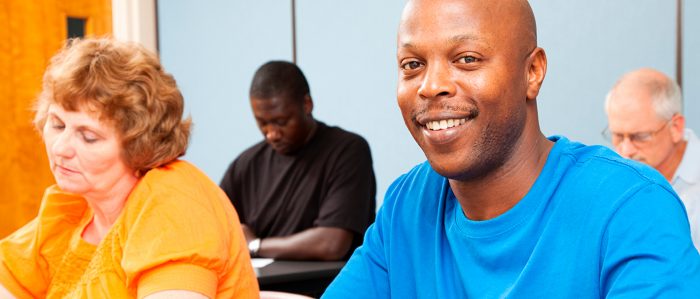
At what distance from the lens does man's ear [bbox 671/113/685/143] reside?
2826 mm

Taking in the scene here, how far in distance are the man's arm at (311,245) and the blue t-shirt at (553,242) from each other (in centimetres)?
170

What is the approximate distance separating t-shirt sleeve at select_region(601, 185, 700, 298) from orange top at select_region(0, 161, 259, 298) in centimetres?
78

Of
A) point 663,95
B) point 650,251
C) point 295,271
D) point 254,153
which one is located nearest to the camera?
point 650,251

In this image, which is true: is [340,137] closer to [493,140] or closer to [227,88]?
[227,88]

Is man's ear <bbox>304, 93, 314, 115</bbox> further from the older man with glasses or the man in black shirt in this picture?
the older man with glasses

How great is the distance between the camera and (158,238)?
157 cm

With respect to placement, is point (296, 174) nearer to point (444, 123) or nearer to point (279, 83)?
point (279, 83)

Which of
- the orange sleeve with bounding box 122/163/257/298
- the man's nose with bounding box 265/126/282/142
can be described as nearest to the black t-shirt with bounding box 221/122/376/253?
the man's nose with bounding box 265/126/282/142

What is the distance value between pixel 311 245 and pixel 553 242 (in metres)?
2.06

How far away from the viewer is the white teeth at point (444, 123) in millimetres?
1156

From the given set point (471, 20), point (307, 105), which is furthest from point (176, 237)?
point (307, 105)

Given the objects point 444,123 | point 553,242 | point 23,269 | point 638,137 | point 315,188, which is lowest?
point 315,188

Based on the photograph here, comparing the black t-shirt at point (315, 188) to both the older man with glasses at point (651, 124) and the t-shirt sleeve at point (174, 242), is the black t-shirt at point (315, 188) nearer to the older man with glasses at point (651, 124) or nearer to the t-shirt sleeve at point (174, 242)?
the older man with glasses at point (651, 124)

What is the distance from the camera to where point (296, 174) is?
11.5 feet
